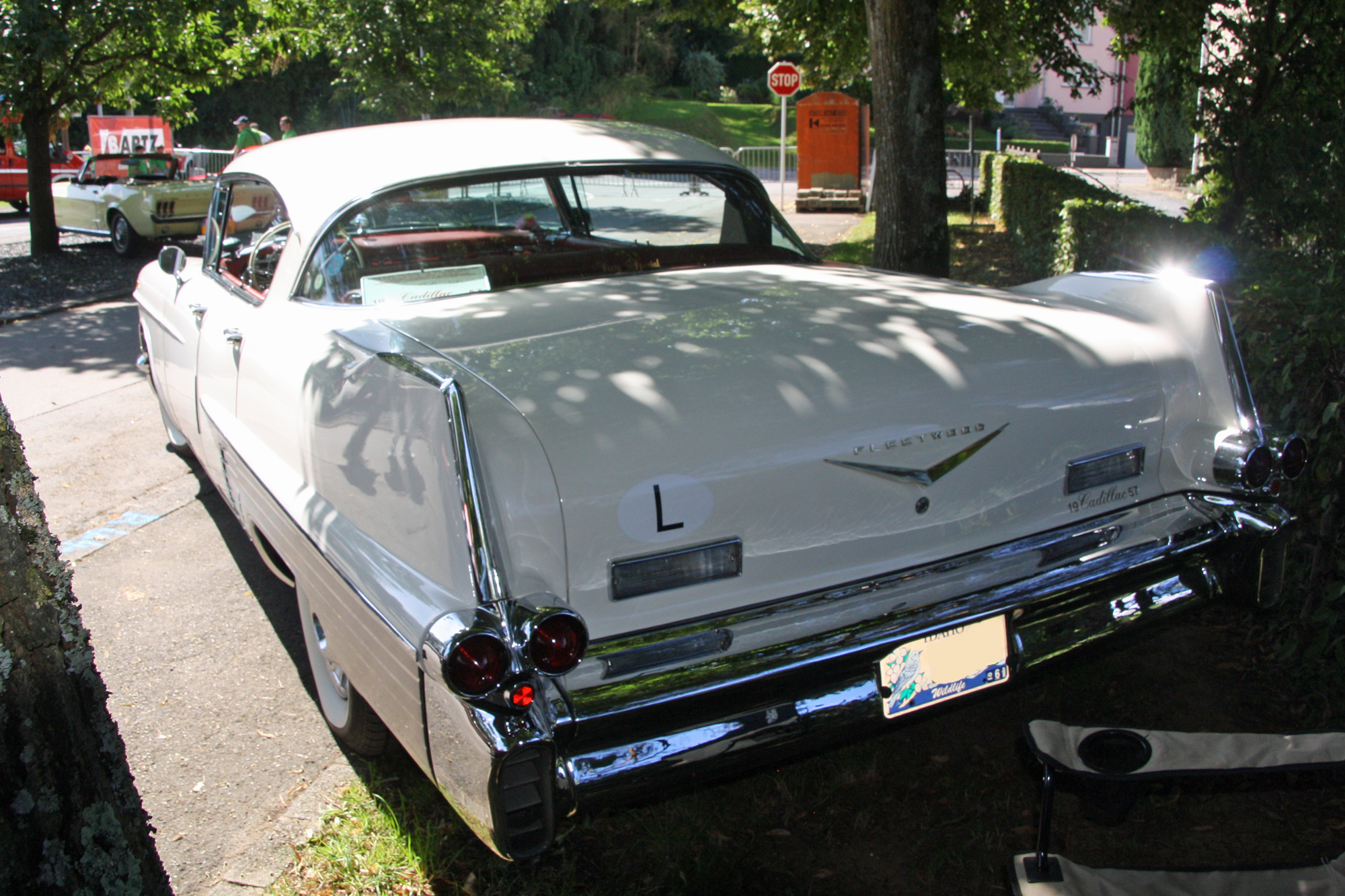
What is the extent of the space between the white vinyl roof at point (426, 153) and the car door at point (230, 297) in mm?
168

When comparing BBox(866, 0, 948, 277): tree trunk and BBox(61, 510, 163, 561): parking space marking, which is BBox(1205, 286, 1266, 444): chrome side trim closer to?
BBox(866, 0, 948, 277): tree trunk

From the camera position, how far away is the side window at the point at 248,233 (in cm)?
384

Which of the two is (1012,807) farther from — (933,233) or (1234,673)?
(933,233)

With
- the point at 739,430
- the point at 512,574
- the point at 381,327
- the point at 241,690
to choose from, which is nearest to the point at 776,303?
the point at 739,430

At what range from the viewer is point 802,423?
228 centimetres

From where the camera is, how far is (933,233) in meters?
7.16

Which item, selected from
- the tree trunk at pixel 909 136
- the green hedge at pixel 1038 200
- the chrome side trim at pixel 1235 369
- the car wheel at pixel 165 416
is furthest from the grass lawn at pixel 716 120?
the chrome side trim at pixel 1235 369

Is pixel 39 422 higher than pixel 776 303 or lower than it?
lower

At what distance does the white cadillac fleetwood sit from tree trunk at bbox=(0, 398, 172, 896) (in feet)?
1.83

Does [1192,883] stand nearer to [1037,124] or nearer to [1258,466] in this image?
[1258,466]

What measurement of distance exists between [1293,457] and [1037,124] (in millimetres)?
48140

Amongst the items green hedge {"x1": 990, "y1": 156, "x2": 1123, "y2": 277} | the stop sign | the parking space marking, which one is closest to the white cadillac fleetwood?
the parking space marking

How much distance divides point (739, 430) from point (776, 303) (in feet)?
2.75

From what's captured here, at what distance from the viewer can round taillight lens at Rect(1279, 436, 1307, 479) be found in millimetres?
2799
